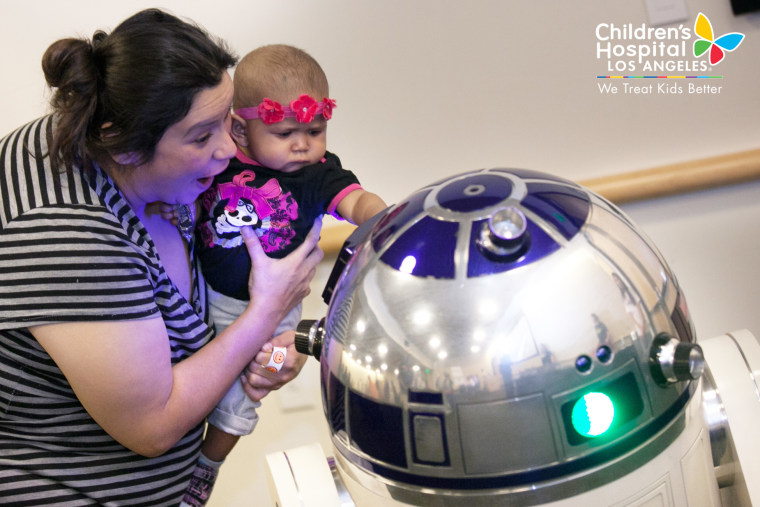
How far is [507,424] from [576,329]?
8 centimetres

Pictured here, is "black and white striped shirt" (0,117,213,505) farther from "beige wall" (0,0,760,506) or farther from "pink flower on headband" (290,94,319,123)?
"beige wall" (0,0,760,506)

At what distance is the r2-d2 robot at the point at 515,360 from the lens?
0.54 meters

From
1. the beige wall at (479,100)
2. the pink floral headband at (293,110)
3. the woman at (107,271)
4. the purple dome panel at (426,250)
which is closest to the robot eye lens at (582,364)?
the purple dome panel at (426,250)

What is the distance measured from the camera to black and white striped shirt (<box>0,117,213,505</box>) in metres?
0.76

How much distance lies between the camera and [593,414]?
0.54 metres

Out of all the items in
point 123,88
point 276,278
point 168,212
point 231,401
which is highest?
point 123,88

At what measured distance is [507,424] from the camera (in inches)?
21.0

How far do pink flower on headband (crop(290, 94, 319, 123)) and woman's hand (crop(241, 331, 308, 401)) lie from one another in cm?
28

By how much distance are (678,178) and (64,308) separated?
1.17 meters

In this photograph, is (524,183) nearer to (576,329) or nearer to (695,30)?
(576,329)

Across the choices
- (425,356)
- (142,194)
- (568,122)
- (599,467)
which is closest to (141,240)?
(142,194)

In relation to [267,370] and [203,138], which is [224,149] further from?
[267,370]

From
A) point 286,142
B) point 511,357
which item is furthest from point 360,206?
point 511,357

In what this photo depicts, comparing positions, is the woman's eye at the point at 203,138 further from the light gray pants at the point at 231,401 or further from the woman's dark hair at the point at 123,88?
the light gray pants at the point at 231,401
